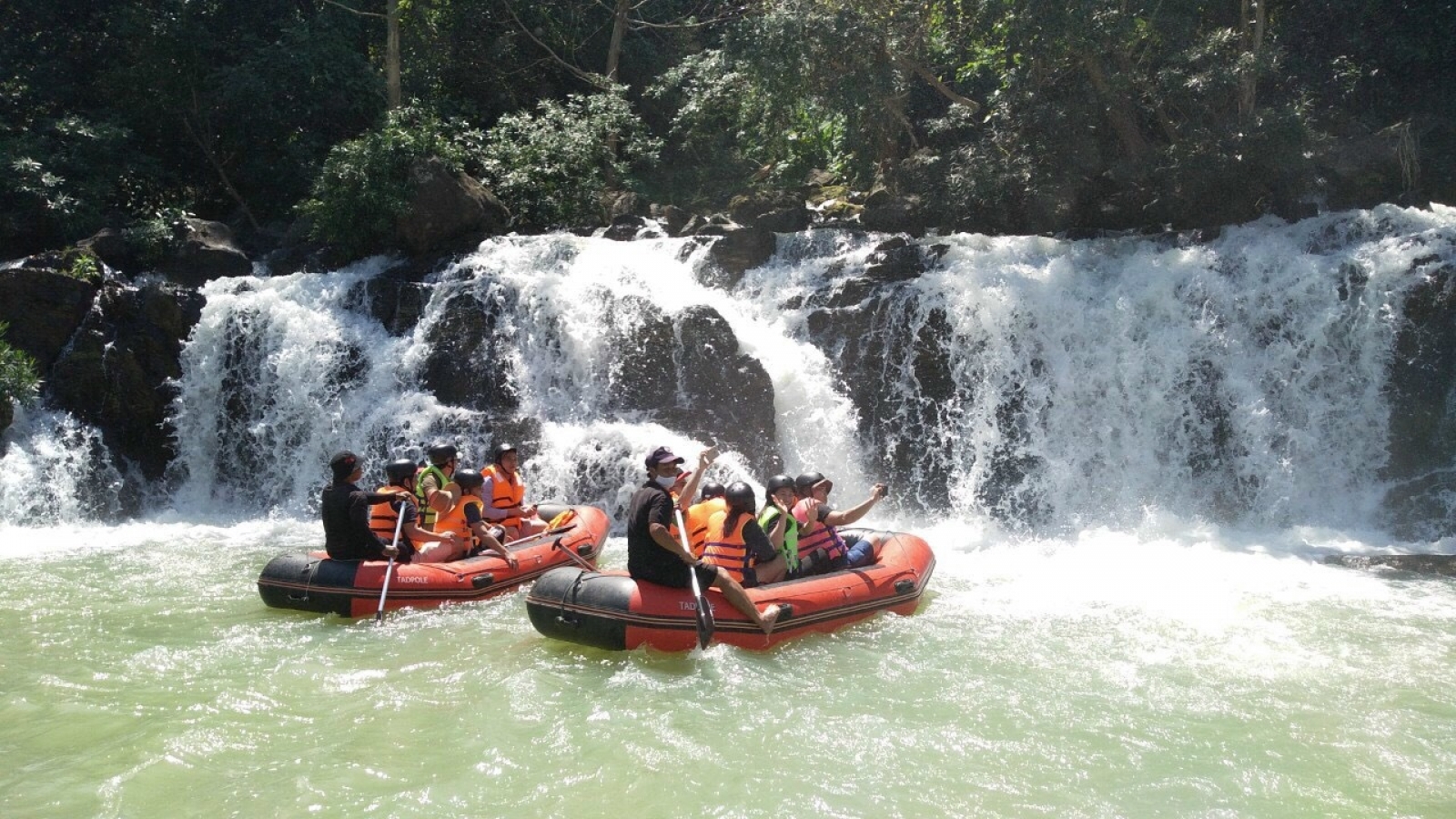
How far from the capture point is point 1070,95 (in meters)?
13.2

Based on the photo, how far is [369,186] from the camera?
13859 mm

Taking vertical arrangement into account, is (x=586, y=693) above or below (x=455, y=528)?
below

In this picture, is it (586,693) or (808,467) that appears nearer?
(586,693)

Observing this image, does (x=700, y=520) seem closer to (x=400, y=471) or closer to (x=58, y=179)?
(x=400, y=471)

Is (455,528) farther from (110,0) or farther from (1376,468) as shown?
(110,0)

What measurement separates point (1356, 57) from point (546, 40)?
11.7m

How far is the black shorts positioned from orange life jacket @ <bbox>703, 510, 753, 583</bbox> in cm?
17

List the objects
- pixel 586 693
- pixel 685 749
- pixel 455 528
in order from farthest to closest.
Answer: pixel 455 528, pixel 586 693, pixel 685 749

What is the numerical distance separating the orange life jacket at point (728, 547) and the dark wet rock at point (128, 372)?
8117 mm

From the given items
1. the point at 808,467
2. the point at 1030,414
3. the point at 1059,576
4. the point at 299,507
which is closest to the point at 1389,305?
the point at 1030,414

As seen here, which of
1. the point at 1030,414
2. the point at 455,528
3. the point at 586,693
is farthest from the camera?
the point at 1030,414

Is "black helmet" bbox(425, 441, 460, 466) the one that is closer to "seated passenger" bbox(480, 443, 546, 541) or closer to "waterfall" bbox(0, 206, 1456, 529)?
"seated passenger" bbox(480, 443, 546, 541)

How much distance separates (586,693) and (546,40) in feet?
49.1

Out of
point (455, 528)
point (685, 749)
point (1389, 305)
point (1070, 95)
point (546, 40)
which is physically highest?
point (546, 40)
